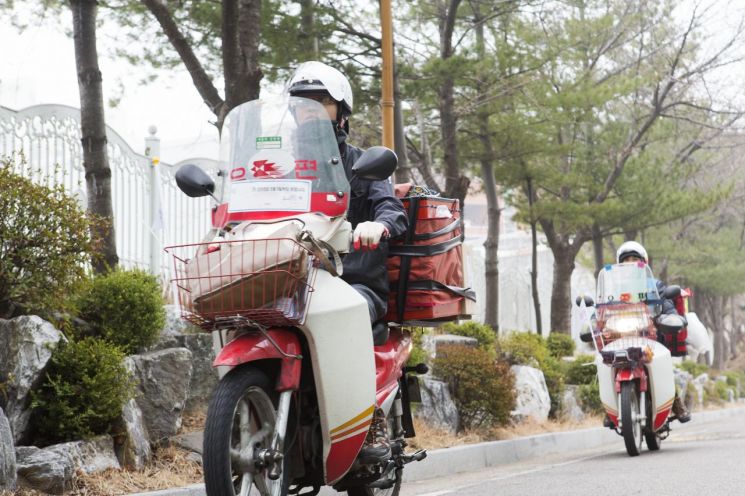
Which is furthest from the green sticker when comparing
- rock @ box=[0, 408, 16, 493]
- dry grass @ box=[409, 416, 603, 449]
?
dry grass @ box=[409, 416, 603, 449]

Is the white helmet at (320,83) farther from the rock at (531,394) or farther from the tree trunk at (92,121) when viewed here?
the rock at (531,394)

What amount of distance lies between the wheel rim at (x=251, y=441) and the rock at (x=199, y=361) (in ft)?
12.8

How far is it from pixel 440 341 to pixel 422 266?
7.81m

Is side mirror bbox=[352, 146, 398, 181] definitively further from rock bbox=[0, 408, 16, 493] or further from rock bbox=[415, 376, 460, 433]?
rock bbox=[415, 376, 460, 433]

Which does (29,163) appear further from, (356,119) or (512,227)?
(512,227)

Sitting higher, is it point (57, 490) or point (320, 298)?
point (320, 298)

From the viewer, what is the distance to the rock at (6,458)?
5.36 metres

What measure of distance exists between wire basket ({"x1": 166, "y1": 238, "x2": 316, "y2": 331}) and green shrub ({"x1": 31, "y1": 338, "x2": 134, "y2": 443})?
2.39 metres

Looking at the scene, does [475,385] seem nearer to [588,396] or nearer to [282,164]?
[588,396]

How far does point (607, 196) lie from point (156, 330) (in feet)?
60.2

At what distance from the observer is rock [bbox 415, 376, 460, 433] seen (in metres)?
10.6

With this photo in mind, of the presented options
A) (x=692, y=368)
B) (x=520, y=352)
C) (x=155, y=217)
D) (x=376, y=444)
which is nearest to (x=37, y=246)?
(x=376, y=444)

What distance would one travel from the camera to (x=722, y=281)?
115 feet

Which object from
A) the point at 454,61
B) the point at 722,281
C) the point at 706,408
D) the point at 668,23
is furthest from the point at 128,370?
the point at 722,281
